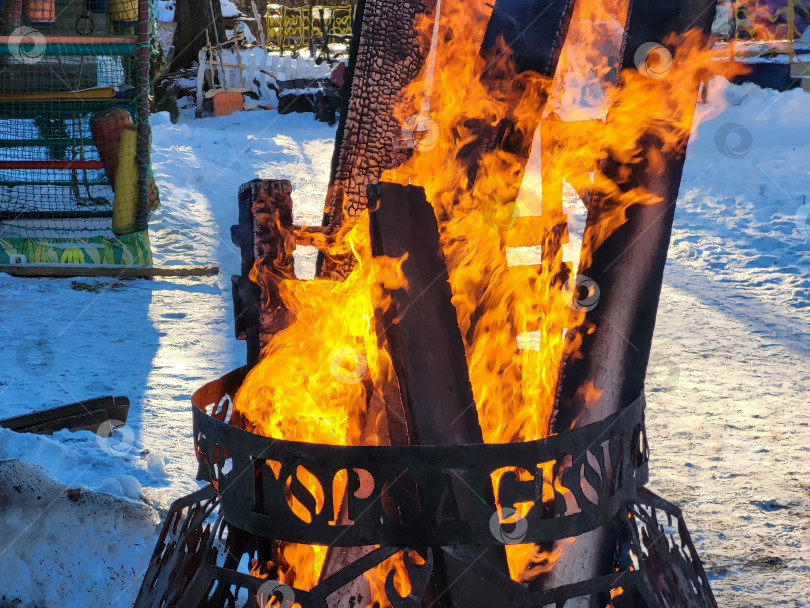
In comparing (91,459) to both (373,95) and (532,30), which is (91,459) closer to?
(373,95)

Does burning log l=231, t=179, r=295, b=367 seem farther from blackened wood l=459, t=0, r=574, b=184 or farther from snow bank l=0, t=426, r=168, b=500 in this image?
snow bank l=0, t=426, r=168, b=500

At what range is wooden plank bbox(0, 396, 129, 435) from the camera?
392 cm

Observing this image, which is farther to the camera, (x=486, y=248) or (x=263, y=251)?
(x=486, y=248)

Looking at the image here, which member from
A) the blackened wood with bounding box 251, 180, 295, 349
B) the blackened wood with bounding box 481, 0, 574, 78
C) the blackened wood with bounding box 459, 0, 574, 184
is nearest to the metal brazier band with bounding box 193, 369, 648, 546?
the blackened wood with bounding box 251, 180, 295, 349

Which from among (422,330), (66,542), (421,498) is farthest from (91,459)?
(421,498)

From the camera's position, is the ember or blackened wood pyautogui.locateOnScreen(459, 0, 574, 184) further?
blackened wood pyautogui.locateOnScreen(459, 0, 574, 184)

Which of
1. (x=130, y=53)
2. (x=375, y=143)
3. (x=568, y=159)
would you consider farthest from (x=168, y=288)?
(x=568, y=159)

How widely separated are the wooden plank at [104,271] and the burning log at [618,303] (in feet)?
18.4

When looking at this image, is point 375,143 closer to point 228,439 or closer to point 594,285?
point 594,285

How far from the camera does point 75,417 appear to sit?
13.3ft

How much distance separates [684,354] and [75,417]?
3908 millimetres

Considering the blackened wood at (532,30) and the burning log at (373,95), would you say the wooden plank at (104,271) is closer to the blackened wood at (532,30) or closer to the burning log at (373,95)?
the burning log at (373,95)

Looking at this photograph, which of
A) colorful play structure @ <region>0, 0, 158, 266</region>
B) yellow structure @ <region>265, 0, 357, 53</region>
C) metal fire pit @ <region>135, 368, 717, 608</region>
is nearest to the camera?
metal fire pit @ <region>135, 368, 717, 608</region>

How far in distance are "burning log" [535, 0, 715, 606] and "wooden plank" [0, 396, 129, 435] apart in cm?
274
